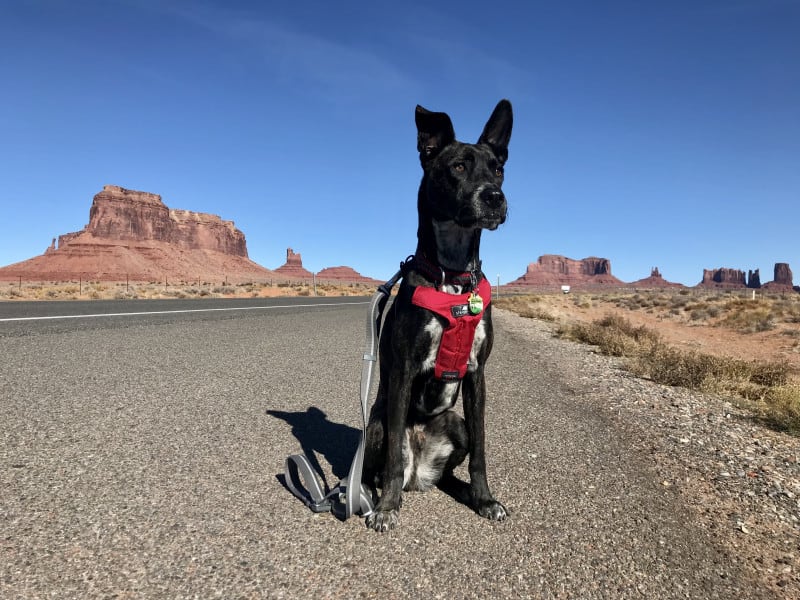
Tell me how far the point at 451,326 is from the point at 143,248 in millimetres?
148411

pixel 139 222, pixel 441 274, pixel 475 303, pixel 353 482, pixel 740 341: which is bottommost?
pixel 740 341

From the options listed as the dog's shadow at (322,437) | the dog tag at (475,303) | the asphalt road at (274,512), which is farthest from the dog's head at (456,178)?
the dog's shadow at (322,437)

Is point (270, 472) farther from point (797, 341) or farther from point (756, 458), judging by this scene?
point (797, 341)

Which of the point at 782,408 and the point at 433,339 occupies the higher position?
the point at 433,339

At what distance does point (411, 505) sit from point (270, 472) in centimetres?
101

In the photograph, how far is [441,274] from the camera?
2723mm

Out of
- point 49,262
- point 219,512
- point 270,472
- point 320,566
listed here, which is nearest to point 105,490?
point 219,512

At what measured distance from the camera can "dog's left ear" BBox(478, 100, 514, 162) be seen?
3102mm

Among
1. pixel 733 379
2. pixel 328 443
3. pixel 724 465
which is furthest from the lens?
pixel 733 379

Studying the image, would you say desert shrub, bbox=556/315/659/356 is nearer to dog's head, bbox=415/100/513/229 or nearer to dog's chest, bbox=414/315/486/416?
dog's chest, bbox=414/315/486/416

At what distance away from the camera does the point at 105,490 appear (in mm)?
2820

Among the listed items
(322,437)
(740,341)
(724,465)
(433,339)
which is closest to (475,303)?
(433,339)

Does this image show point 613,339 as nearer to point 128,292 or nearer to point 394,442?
point 394,442

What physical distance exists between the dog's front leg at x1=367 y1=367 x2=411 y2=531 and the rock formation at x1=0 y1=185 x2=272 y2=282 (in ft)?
385
